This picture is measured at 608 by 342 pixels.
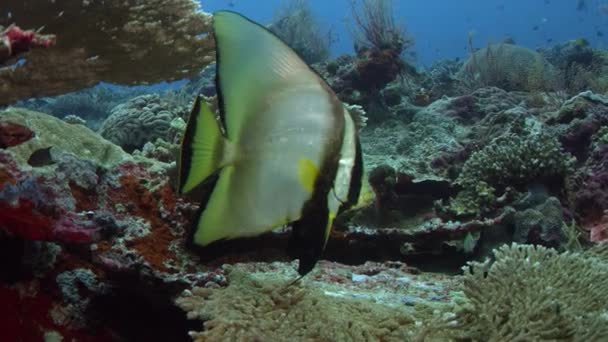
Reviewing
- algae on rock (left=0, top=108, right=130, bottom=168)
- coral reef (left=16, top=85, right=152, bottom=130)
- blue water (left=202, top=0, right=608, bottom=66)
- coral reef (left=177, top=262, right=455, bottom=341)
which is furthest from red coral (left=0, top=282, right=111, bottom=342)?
blue water (left=202, top=0, right=608, bottom=66)

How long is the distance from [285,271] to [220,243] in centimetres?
180

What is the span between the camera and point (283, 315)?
2172 mm

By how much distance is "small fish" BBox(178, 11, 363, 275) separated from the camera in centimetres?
122

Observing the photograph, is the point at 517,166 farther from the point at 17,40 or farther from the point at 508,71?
the point at 508,71

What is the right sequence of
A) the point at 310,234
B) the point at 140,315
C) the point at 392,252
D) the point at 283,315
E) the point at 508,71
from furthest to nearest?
the point at 508,71, the point at 392,252, the point at 140,315, the point at 283,315, the point at 310,234

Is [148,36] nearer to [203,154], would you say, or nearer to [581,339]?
[203,154]

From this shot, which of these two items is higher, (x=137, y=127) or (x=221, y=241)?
(x=221, y=241)

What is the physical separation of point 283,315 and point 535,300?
1.16 metres

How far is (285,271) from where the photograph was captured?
3.07 m

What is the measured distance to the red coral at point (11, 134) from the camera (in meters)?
2.18

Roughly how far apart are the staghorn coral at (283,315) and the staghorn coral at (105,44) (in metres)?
2.00

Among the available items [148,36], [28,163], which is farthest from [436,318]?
[148,36]

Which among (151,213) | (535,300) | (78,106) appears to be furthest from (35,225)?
(78,106)

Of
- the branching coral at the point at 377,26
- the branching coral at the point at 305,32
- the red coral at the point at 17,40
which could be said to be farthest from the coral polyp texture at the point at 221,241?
the branching coral at the point at 305,32
